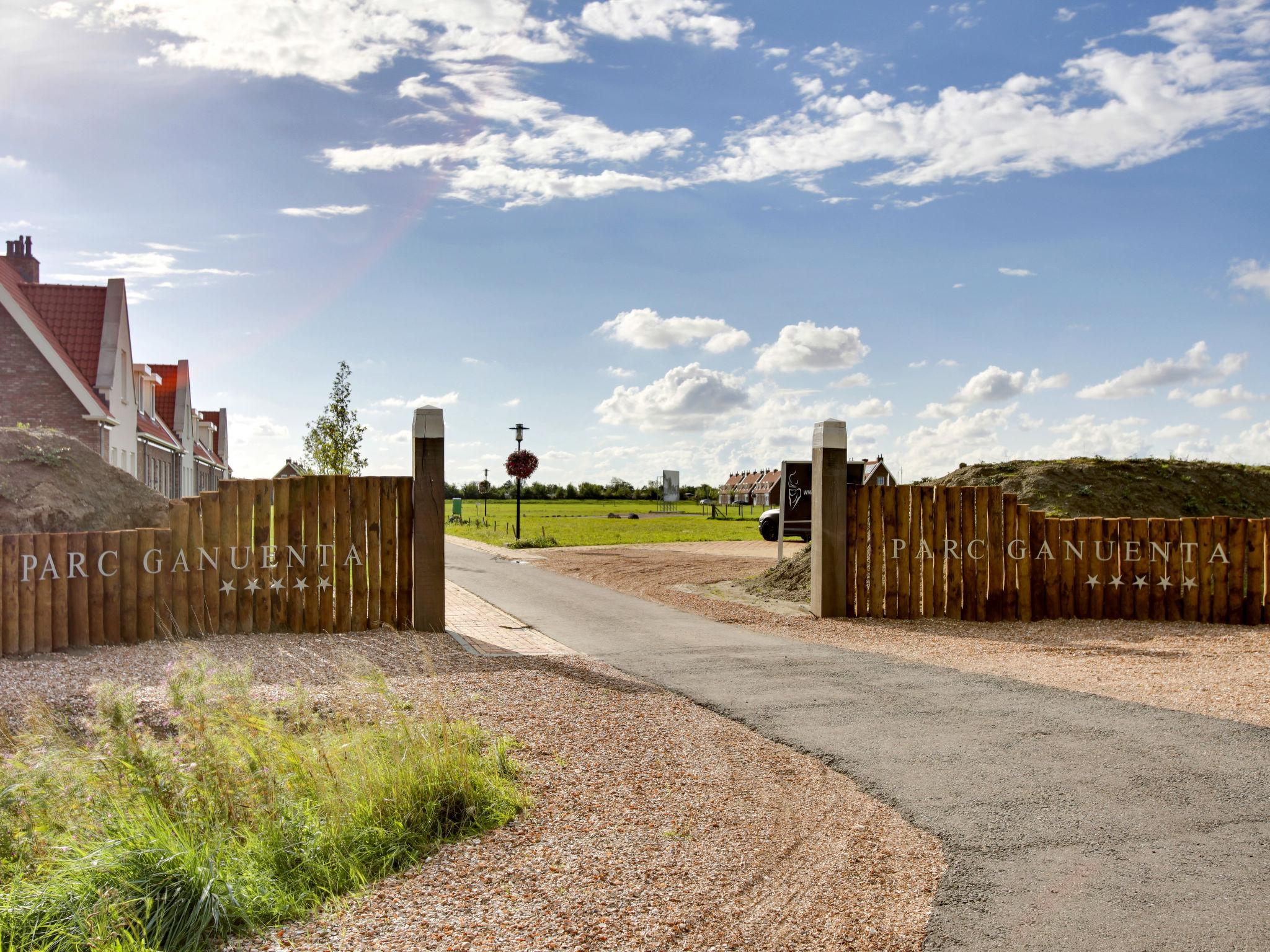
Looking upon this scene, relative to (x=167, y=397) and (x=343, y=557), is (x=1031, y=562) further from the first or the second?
(x=167, y=397)

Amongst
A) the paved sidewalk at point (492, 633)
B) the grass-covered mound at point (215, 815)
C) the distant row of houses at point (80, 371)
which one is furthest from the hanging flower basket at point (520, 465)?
the grass-covered mound at point (215, 815)

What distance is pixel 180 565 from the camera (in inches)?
422

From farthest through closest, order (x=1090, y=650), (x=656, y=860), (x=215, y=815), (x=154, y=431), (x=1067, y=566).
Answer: (x=154, y=431)
(x=1067, y=566)
(x=1090, y=650)
(x=215, y=815)
(x=656, y=860)

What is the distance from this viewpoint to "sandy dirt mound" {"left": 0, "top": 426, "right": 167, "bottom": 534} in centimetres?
1076

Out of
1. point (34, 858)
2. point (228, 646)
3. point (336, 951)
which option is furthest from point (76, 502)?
point (336, 951)

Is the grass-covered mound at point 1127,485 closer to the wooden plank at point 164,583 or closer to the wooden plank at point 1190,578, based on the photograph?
the wooden plank at point 1190,578

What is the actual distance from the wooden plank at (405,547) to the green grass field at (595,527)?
61.0ft

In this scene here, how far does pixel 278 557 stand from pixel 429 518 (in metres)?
1.86

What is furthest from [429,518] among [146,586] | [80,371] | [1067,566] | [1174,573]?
[80,371]

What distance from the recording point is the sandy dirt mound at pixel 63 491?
10.8 metres

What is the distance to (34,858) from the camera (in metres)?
4.64

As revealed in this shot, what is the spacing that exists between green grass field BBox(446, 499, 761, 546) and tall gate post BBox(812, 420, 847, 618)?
16973 mm

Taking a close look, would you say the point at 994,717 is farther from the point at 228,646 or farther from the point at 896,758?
the point at 228,646

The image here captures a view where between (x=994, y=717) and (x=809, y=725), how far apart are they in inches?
59.6
